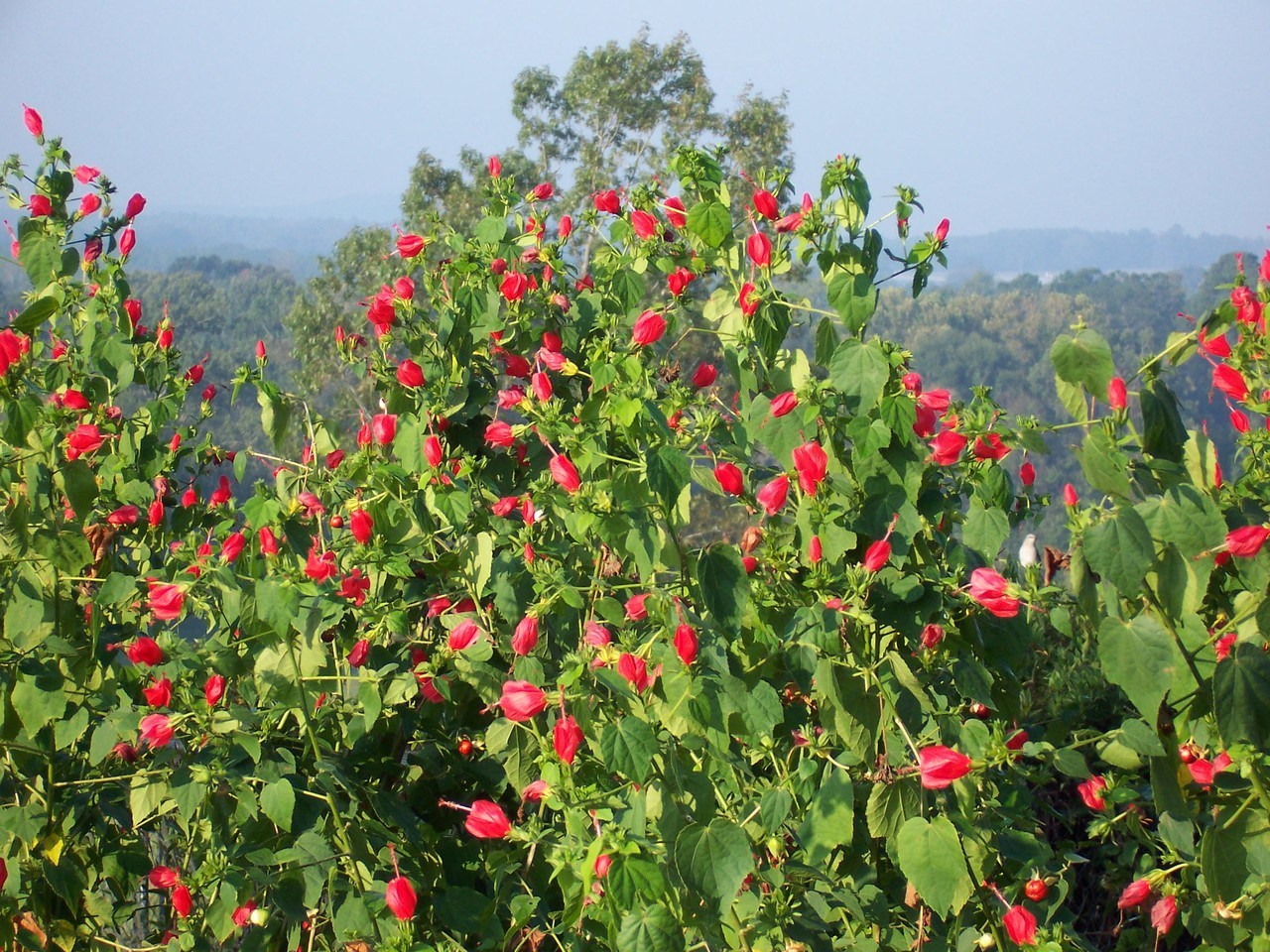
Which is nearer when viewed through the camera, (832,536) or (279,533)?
(832,536)

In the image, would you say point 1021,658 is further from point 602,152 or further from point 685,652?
point 602,152

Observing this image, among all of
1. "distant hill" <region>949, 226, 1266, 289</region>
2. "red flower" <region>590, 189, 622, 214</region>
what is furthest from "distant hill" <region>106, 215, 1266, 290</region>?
"red flower" <region>590, 189, 622, 214</region>

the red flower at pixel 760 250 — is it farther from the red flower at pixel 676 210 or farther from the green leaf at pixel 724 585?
the green leaf at pixel 724 585

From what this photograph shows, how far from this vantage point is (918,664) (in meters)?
1.19

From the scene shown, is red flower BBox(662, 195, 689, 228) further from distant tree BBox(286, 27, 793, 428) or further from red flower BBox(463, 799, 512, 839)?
distant tree BBox(286, 27, 793, 428)

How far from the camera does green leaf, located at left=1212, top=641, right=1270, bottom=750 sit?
3.19ft

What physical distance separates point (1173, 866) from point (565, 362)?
0.90 meters

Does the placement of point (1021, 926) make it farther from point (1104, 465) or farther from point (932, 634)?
point (1104, 465)

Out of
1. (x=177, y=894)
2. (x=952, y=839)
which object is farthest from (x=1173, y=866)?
(x=177, y=894)

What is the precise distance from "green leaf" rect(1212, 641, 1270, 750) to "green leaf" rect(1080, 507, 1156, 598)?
185 millimetres

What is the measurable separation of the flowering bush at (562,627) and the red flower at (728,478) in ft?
0.03

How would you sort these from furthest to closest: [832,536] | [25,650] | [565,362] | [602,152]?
[602,152]
[25,650]
[565,362]
[832,536]

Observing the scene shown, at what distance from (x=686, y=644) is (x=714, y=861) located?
184 mm

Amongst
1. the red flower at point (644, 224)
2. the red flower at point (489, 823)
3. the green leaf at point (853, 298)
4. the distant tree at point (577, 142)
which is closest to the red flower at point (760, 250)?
the green leaf at point (853, 298)
